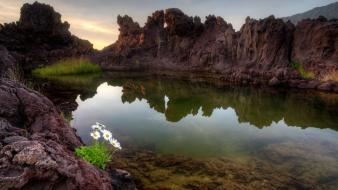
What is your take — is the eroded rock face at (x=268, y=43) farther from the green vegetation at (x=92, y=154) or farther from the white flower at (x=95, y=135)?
the green vegetation at (x=92, y=154)

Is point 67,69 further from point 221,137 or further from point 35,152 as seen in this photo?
point 35,152

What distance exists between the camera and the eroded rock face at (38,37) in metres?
33.9

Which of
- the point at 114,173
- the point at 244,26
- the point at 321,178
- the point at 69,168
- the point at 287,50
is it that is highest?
the point at 244,26

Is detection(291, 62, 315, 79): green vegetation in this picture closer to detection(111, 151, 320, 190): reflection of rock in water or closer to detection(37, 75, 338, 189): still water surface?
detection(37, 75, 338, 189): still water surface

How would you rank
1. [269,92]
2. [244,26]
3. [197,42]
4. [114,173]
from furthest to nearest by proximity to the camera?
[197,42], [244,26], [269,92], [114,173]

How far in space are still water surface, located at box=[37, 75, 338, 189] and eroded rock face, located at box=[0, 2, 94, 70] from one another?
69.2ft

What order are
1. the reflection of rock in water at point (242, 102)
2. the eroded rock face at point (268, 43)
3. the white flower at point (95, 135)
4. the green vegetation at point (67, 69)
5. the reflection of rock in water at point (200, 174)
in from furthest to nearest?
1. the eroded rock face at point (268, 43)
2. the green vegetation at point (67, 69)
3. the reflection of rock in water at point (242, 102)
4. the reflection of rock in water at point (200, 174)
5. the white flower at point (95, 135)

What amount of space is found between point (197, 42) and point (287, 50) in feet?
53.8

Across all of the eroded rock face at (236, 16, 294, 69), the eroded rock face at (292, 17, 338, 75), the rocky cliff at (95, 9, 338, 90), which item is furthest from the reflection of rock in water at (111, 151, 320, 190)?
the eroded rock face at (236, 16, 294, 69)

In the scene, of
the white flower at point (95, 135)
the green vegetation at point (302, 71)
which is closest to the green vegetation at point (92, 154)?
the white flower at point (95, 135)

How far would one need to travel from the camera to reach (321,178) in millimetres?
6027

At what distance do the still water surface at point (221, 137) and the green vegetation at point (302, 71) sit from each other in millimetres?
7146

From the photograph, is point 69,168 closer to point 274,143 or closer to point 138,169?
point 138,169

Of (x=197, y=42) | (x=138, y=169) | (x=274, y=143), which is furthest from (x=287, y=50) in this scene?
(x=138, y=169)
